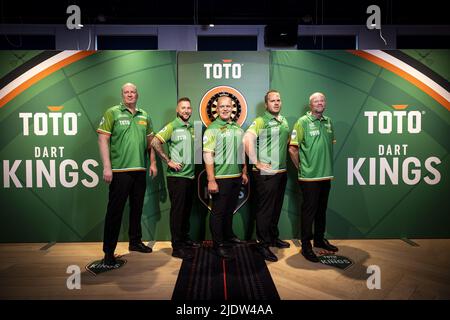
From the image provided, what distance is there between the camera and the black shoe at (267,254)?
3.04 m

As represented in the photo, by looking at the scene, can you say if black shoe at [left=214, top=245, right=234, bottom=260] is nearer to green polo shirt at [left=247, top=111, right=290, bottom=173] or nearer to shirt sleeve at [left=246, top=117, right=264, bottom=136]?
green polo shirt at [left=247, top=111, right=290, bottom=173]

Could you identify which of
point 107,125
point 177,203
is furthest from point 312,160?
point 107,125

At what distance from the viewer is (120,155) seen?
297cm

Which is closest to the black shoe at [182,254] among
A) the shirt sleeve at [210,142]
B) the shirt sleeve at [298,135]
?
the shirt sleeve at [210,142]

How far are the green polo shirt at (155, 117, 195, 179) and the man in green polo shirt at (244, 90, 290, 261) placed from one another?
0.60 meters

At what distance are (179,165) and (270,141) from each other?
0.95 m

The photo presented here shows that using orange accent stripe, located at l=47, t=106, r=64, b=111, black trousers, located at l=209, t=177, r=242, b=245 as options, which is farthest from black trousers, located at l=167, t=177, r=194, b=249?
orange accent stripe, located at l=47, t=106, r=64, b=111

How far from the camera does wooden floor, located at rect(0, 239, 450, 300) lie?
239 cm

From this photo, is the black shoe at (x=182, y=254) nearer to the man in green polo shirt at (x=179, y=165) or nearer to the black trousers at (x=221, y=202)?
the man in green polo shirt at (x=179, y=165)

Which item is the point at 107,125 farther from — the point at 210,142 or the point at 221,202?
the point at 221,202

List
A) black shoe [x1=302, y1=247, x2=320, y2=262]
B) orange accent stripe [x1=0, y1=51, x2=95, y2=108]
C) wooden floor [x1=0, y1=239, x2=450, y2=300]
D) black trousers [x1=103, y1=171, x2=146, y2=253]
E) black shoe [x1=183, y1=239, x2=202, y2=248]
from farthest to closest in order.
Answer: orange accent stripe [x1=0, y1=51, x2=95, y2=108], black shoe [x1=183, y1=239, x2=202, y2=248], black shoe [x1=302, y1=247, x2=320, y2=262], black trousers [x1=103, y1=171, x2=146, y2=253], wooden floor [x1=0, y1=239, x2=450, y2=300]

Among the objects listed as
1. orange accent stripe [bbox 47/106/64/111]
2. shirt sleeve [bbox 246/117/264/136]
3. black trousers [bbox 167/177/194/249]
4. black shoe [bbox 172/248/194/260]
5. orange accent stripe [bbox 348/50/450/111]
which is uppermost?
orange accent stripe [bbox 348/50/450/111]

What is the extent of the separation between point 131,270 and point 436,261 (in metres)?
2.94
